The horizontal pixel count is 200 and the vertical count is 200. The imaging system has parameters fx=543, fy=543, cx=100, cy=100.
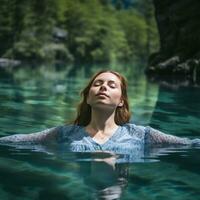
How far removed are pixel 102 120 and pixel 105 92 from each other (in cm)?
41

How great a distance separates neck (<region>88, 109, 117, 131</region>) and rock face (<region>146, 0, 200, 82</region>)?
27.9 metres

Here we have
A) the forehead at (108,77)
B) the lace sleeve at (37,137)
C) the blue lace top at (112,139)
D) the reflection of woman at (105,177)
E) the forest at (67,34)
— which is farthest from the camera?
the forest at (67,34)

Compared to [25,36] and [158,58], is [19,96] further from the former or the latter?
[25,36]

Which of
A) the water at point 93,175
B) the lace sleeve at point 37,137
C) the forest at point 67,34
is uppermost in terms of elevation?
the forest at point 67,34

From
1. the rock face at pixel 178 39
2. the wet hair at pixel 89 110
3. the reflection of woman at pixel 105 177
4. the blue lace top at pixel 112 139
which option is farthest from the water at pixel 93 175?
the rock face at pixel 178 39

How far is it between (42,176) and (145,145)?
1839 millimetres

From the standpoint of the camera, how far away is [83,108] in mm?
6879

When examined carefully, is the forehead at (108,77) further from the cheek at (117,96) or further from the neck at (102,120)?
the neck at (102,120)

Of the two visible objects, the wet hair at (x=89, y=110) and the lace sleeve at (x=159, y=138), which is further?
the lace sleeve at (x=159, y=138)

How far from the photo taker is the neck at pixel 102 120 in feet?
21.7

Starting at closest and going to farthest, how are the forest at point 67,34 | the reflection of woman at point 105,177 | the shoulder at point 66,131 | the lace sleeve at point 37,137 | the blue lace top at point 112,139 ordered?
1. the reflection of woman at point 105,177
2. the blue lace top at point 112,139
3. the shoulder at point 66,131
4. the lace sleeve at point 37,137
5. the forest at point 67,34

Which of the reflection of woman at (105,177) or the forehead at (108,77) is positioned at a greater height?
the forehead at (108,77)

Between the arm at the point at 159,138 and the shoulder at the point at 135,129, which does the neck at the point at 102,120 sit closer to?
the shoulder at the point at 135,129

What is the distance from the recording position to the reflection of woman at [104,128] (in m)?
6.55
